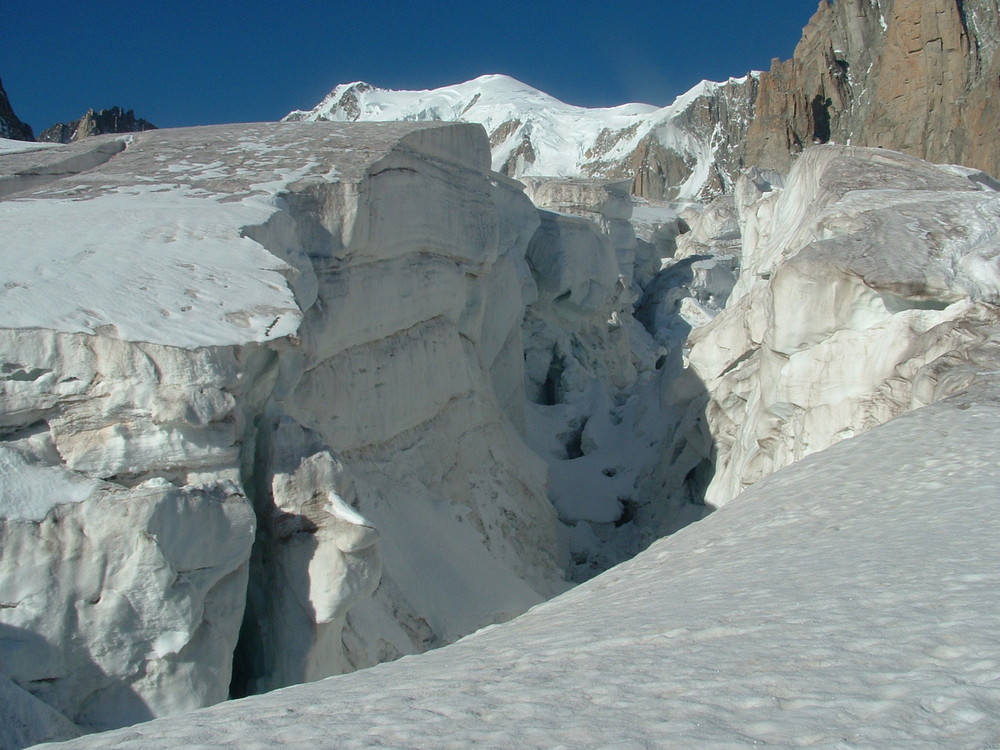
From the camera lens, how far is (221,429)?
4.16 m

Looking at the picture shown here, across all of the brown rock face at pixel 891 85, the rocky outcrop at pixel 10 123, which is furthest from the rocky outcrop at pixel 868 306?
the rocky outcrop at pixel 10 123

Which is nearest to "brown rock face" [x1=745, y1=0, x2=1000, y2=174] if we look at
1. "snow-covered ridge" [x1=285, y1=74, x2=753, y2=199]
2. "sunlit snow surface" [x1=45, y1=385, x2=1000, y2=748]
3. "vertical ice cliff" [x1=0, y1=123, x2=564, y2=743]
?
"snow-covered ridge" [x1=285, y1=74, x2=753, y2=199]

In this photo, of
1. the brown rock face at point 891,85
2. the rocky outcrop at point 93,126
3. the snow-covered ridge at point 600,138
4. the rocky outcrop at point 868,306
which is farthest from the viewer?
the snow-covered ridge at point 600,138

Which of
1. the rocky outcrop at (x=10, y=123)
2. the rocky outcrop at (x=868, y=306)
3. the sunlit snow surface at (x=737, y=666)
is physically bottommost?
the sunlit snow surface at (x=737, y=666)

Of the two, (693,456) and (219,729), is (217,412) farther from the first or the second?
(693,456)

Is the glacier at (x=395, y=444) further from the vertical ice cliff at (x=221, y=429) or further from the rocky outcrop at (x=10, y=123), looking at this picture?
the rocky outcrop at (x=10, y=123)

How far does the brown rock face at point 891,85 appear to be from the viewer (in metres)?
31.2

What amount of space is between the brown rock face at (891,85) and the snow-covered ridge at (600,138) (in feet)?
15.4

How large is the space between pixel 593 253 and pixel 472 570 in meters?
9.79

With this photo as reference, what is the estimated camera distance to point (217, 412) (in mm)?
4113

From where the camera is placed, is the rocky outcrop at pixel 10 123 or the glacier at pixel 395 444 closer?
the glacier at pixel 395 444

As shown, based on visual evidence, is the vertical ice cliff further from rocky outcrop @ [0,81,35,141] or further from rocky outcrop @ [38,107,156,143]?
rocky outcrop @ [38,107,156,143]

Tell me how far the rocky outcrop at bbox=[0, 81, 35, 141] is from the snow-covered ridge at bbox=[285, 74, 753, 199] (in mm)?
22359

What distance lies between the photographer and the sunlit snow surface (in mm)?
1715
